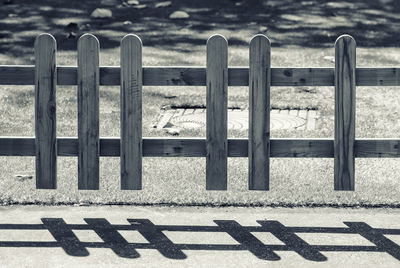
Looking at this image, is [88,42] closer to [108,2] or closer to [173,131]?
[173,131]

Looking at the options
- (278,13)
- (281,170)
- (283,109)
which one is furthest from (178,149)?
(278,13)

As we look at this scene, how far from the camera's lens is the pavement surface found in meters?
4.65

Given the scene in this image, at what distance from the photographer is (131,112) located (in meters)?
5.58

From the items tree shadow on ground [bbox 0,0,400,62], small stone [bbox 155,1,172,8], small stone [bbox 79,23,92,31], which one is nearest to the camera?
tree shadow on ground [bbox 0,0,400,62]

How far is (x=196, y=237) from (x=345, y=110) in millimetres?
1353

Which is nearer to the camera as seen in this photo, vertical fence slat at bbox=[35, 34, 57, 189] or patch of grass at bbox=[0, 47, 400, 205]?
vertical fence slat at bbox=[35, 34, 57, 189]

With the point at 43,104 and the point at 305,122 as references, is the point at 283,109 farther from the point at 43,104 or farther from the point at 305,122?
the point at 43,104

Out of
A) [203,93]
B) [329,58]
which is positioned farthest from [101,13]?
[203,93]

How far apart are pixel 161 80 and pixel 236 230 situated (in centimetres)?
113

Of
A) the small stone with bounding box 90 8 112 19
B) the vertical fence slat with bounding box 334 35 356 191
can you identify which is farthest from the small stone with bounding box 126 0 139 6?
the vertical fence slat with bounding box 334 35 356 191

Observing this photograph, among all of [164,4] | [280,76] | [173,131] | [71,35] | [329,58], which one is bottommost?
[173,131]

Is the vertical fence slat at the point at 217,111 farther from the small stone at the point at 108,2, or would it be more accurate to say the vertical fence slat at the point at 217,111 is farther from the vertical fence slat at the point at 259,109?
the small stone at the point at 108,2

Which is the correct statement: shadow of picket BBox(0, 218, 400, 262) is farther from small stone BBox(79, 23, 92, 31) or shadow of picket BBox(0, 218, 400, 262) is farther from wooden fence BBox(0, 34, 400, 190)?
small stone BBox(79, 23, 92, 31)

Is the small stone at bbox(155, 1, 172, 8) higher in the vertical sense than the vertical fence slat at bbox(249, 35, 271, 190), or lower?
higher
